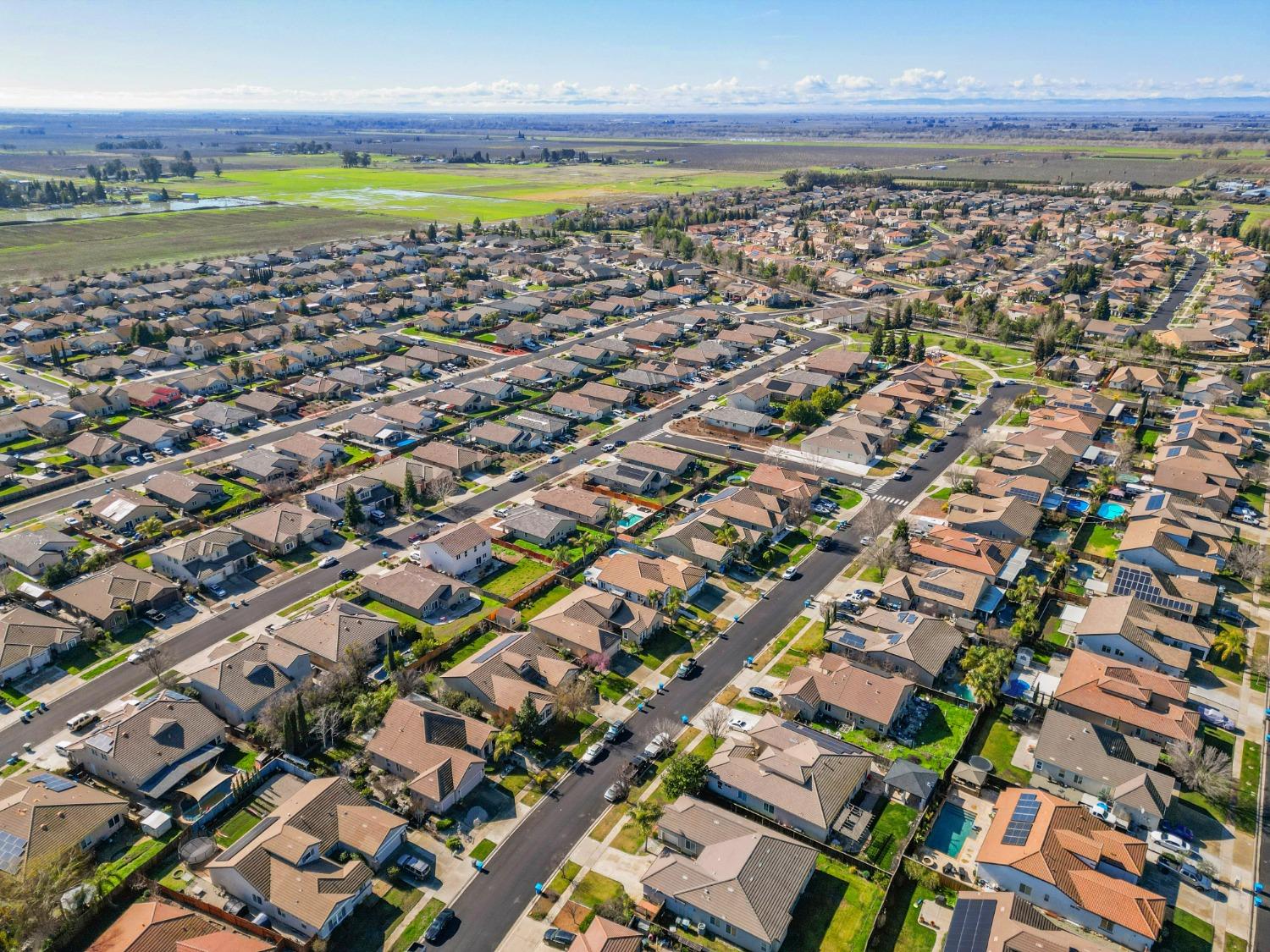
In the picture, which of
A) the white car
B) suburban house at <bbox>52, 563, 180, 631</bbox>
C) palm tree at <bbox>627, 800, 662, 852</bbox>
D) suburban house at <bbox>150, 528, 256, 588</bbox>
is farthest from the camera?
suburban house at <bbox>150, 528, 256, 588</bbox>

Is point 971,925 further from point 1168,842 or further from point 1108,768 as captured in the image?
point 1108,768

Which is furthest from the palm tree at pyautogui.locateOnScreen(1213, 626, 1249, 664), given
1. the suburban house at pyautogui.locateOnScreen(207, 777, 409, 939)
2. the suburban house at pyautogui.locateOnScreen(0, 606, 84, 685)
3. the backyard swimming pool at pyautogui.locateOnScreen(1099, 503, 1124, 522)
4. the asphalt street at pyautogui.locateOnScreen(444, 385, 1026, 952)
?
the suburban house at pyautogui.locateOnScreen(0, 606, 84, 685)

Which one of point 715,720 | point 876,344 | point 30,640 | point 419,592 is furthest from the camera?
point 876,344

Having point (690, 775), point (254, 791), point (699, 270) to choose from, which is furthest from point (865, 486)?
point (699, 270)

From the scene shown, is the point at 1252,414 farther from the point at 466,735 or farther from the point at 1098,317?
the point at 466,735

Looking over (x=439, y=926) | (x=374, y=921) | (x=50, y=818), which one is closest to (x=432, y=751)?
(x=374, y=921)

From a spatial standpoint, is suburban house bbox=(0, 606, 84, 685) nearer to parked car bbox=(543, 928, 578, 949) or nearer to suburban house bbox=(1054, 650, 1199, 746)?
parked car bbox=(543, 928, 578, 949)
